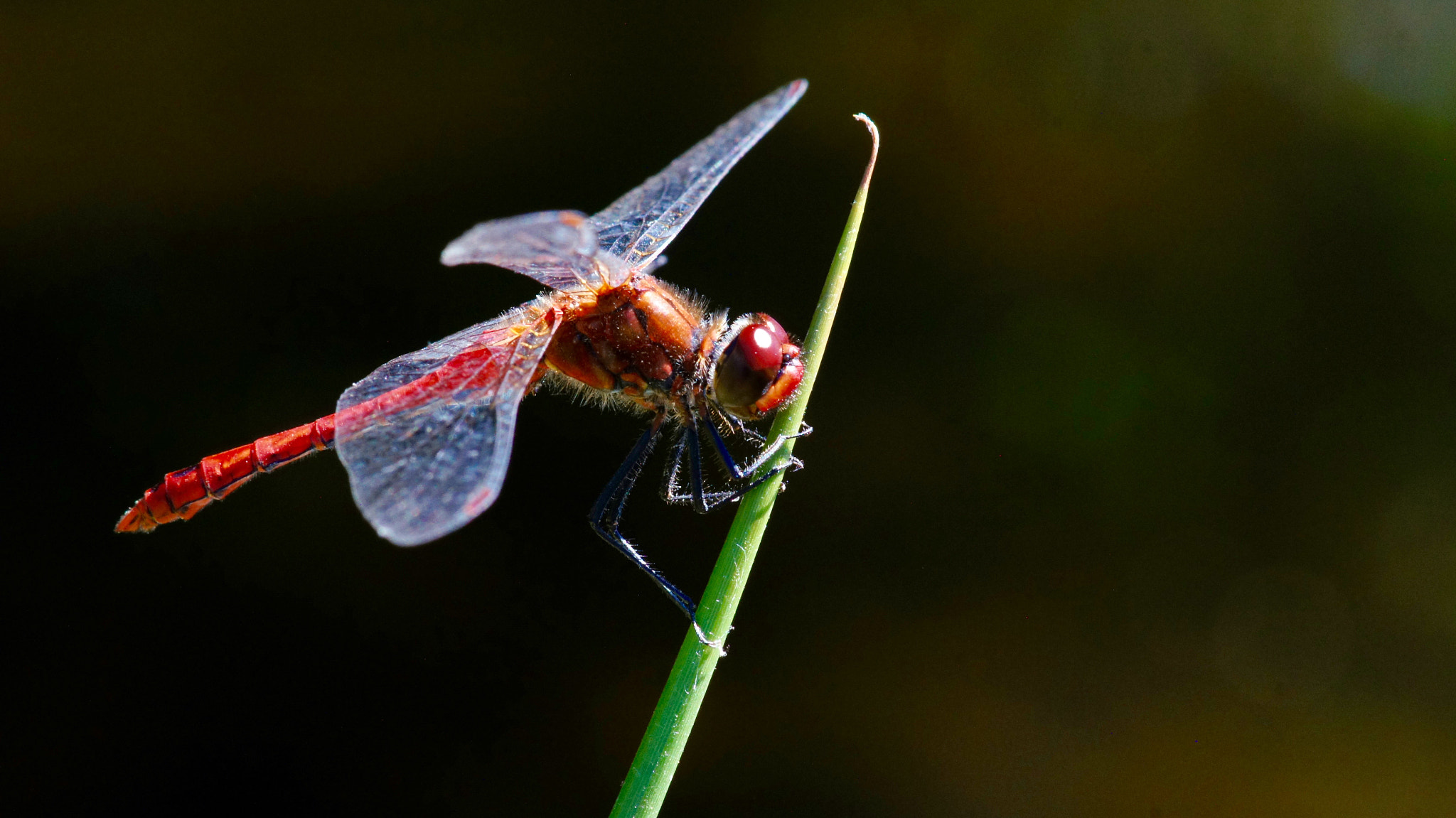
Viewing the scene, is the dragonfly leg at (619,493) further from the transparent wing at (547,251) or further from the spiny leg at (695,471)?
the transparent wing at (547,251)

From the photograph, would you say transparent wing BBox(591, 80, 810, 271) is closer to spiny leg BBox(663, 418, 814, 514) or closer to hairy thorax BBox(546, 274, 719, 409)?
hairy thorax BBox(546, 274, 719, 409)

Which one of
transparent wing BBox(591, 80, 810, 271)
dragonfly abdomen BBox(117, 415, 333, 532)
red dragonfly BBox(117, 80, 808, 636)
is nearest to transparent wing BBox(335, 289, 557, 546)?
red dragonfly BBox(117, 80, 808, 636)

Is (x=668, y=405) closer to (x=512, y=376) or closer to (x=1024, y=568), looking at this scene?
(x=512, y=376)

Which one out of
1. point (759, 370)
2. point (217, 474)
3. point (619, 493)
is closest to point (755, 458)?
point (759, 370)

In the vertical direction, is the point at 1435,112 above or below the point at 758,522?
above

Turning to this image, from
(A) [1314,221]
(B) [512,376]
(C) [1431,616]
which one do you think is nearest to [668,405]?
(B) [512,376]

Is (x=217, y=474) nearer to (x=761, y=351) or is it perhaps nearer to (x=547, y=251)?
(x=547, y=251)
